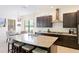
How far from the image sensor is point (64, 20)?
1830 millimetres

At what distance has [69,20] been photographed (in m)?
1.84

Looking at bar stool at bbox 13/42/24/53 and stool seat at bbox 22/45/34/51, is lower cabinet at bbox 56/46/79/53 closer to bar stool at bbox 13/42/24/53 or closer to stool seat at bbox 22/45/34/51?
stool seat at bbox 22/45/34/51

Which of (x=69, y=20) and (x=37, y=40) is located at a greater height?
(x=69, y=20)

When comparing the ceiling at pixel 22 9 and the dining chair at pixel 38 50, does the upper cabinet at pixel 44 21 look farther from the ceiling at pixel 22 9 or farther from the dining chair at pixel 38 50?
the dining chair at pixel 38 50

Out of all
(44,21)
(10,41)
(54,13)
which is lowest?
(10,41)

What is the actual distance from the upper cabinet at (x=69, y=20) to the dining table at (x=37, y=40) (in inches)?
13.0

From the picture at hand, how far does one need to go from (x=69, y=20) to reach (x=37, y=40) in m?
0.71

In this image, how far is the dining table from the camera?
72.8 inches

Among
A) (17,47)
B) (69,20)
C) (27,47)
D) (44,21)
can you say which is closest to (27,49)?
(27,47)

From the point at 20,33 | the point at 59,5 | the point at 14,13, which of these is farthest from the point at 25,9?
the point at 59,5

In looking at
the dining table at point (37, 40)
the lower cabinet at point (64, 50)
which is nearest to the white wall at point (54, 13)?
the dining table at point (37, 40)

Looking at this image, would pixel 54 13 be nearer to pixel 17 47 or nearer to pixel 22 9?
pixel 22 9

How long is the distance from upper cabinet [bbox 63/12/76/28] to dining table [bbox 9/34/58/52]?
0.33 m

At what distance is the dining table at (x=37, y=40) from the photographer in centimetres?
185
